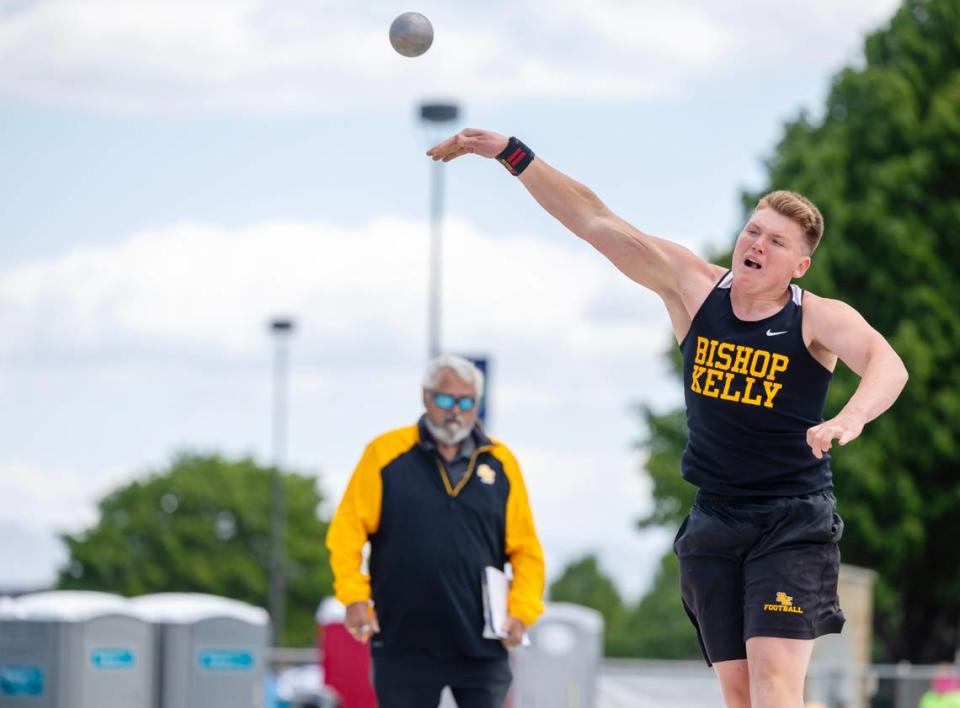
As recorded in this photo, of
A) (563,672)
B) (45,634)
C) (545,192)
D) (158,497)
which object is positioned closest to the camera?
(545,192)

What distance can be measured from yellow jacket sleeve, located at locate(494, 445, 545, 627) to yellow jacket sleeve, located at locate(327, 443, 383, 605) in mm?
612

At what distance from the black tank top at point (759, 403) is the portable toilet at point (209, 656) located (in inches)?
307

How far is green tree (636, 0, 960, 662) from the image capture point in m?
31.5

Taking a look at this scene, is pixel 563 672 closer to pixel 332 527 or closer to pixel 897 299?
pixel 332 527

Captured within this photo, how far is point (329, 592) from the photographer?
82.2 m

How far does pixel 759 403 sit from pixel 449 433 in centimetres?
238

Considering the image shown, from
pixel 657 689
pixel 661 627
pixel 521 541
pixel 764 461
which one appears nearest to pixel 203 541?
pixel 661 627

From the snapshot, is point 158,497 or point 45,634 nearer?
point 45,634

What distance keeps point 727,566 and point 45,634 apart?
Answer: 7979 mm

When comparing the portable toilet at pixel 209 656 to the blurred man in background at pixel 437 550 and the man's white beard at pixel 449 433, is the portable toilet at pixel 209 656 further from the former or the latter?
the man's white beard at pixel 449 433

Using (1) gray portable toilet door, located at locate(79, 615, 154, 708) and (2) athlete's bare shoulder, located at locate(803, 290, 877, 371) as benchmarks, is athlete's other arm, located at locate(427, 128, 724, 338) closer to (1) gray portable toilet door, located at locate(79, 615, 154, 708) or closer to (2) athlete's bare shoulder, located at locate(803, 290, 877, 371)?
(2) athlete's bare shoulder, located at locate(803, 290, 877, 371)

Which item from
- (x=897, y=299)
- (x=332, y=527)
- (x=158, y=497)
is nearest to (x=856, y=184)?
(x=897, y=299)

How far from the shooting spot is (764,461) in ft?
19.8

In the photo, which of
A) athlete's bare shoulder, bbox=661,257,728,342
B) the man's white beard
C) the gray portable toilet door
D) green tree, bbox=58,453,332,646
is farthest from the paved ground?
green tree, bbox=58,453,332,646
